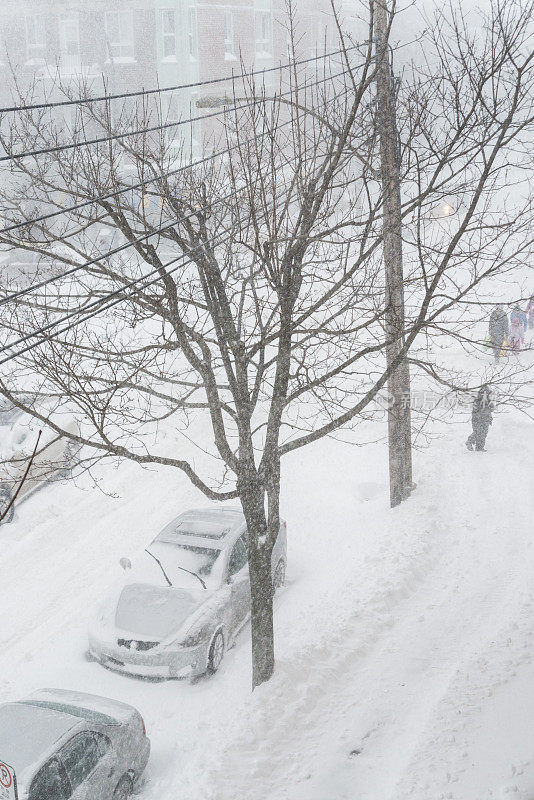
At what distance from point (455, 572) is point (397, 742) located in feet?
12.0

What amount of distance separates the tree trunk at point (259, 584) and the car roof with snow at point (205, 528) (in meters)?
2.00

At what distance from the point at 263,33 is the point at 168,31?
462 centimetres

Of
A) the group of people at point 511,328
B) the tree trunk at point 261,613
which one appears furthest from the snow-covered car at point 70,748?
the group of people at point 511,328

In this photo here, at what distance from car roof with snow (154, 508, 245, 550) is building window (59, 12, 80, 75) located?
29099mm

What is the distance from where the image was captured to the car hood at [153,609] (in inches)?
314

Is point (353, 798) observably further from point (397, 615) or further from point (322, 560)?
point (322, 560)

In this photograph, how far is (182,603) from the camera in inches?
328

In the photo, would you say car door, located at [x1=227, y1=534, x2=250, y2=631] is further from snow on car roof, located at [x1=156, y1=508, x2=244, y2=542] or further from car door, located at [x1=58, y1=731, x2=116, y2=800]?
car door, located at [x1=58, y1=731, x2=116, y2=800]

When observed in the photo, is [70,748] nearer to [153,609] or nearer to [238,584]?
[153,609]

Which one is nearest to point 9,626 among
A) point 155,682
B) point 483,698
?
point 155,682

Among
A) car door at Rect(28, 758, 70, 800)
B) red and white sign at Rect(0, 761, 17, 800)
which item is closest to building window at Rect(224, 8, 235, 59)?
car door at Rect(28, 758, 70, 800)

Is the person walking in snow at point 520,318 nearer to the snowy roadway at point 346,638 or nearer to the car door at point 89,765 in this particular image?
the snowy roadway at point 346,638

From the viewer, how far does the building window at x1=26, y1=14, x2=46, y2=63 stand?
109ft

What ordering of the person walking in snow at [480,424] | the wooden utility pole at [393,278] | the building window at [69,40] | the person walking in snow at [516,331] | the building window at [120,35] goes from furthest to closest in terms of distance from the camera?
the building window at [69,40]
the building window at [120,35]
the person walking in snow at [516,331]
the person walking in snow at [480,424]
the wooden utility pole at [393,278]
